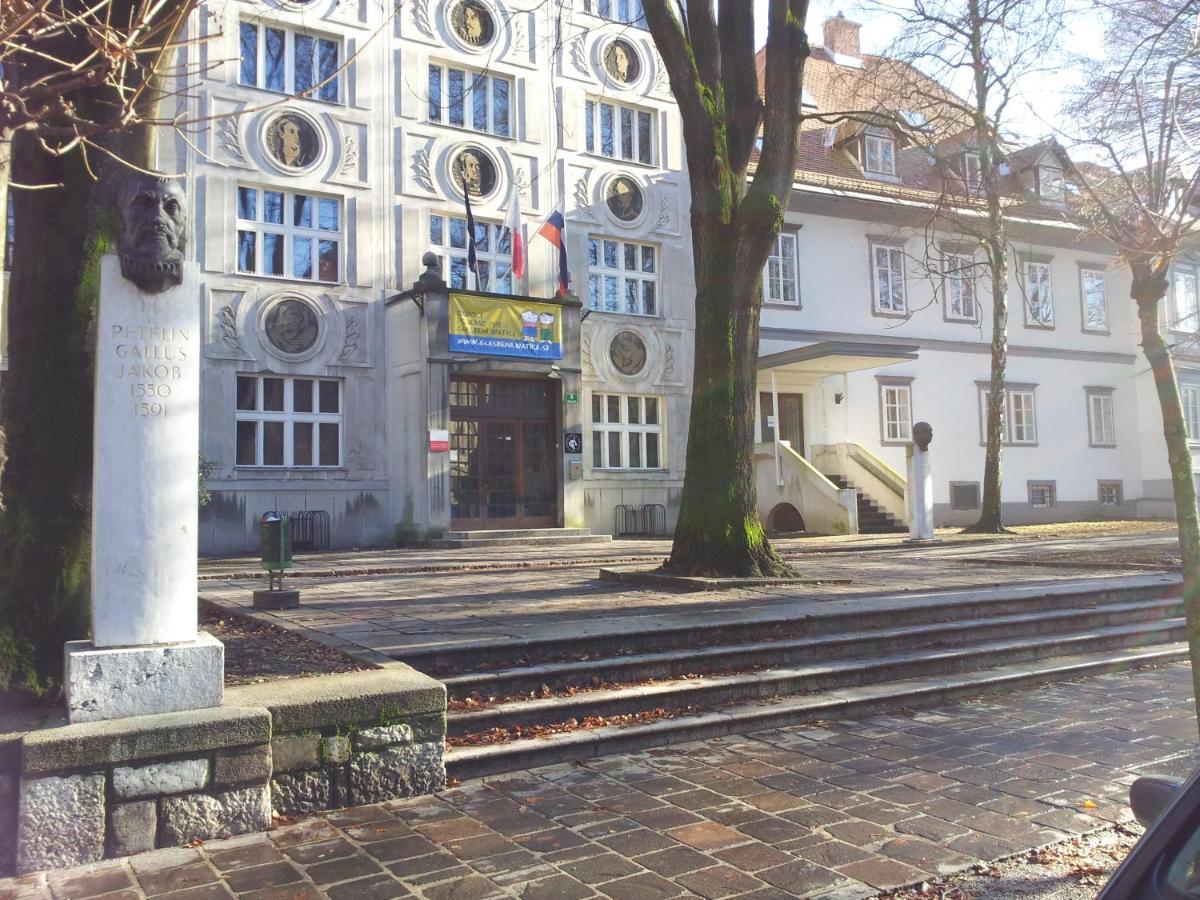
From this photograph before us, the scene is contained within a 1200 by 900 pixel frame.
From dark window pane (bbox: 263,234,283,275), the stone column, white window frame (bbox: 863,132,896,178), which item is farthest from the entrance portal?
the stone column

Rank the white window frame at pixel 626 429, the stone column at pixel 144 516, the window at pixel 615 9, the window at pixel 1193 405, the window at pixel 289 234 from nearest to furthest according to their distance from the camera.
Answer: the stone column at pixel 144 516 → the window at pixel 289 234 → the white window frame at pixel 626 429 → the window at pixel 615 9 → the window at pixel 1193 405

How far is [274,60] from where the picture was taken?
19.5 m

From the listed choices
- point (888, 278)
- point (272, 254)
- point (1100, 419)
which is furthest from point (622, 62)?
point (1100, 419)

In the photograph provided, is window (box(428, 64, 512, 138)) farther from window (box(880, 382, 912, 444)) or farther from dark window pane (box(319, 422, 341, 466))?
window (box(880, 382, 912, 444))

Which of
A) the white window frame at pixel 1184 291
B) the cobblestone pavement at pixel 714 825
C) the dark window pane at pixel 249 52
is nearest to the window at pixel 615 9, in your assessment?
the dark window pane at pixel 249 52

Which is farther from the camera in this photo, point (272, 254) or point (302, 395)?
point (302, 395)

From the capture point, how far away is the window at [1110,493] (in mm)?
30656

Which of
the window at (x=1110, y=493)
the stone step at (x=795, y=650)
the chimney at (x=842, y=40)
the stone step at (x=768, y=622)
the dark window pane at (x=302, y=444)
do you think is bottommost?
the stone step at (x=795, y=650)

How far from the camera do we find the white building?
1894 cm

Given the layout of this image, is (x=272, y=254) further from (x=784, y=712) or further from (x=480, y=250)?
(x=784, y=712)

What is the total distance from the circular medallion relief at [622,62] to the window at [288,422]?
1074 centimetres

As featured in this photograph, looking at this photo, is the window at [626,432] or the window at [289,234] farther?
the window at [626,432]

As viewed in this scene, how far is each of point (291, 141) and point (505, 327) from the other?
5763 millimetres

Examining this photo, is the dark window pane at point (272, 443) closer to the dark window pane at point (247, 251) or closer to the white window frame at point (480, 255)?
the dark window pane at point (247, 251)
